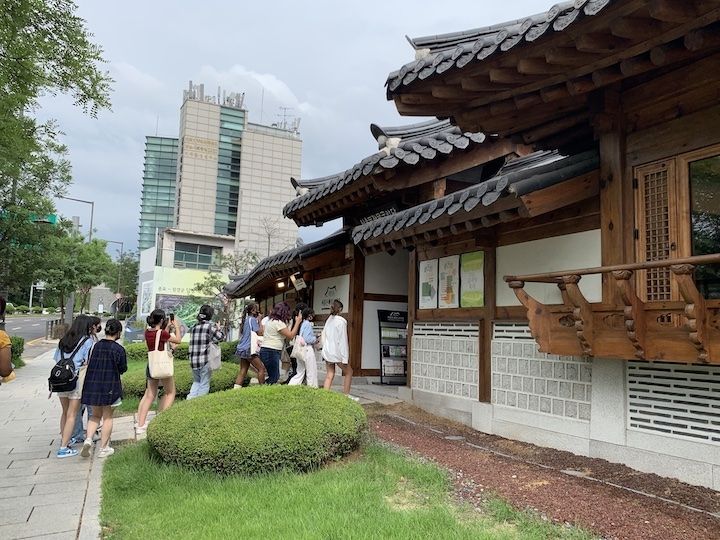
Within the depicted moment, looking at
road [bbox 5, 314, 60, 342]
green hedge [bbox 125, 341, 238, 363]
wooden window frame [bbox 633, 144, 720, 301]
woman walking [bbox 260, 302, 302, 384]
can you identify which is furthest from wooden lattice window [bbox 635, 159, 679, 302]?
road [bbox 5, 314, 60, 342]

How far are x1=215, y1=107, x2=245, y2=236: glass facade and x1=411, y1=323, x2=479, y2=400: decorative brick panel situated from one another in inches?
2008

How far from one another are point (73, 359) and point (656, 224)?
6.95 m

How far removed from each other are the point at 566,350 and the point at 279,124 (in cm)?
5964

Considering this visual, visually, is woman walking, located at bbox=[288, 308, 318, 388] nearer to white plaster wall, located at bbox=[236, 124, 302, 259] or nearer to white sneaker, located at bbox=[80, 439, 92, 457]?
white sneaker, located at bbox=[80, 439, 92, 457]

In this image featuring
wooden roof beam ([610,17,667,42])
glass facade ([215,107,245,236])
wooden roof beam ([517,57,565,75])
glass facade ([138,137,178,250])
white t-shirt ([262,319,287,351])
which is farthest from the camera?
glass facade ([138,137,178,250])

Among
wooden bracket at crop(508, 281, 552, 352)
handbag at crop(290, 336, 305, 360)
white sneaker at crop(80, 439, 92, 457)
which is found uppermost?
wooden bracket at crop(508, 281, 552, 352)

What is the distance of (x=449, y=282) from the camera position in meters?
8.41

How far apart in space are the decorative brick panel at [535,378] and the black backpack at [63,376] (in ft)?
17.9

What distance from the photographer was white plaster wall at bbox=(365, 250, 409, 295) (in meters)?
11.7

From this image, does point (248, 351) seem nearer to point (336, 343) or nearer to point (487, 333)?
point (336, 343)

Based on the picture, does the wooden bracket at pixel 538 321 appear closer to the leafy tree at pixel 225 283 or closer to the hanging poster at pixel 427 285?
the hanging poster at pixel 427 285

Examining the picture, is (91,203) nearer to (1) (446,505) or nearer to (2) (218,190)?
(2) (218,190)

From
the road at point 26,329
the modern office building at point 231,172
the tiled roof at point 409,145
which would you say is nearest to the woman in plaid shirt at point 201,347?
the tiled roof at point 409,145

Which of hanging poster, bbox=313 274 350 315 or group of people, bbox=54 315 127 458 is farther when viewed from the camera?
hanging poster, bbox=313 274 350 315
